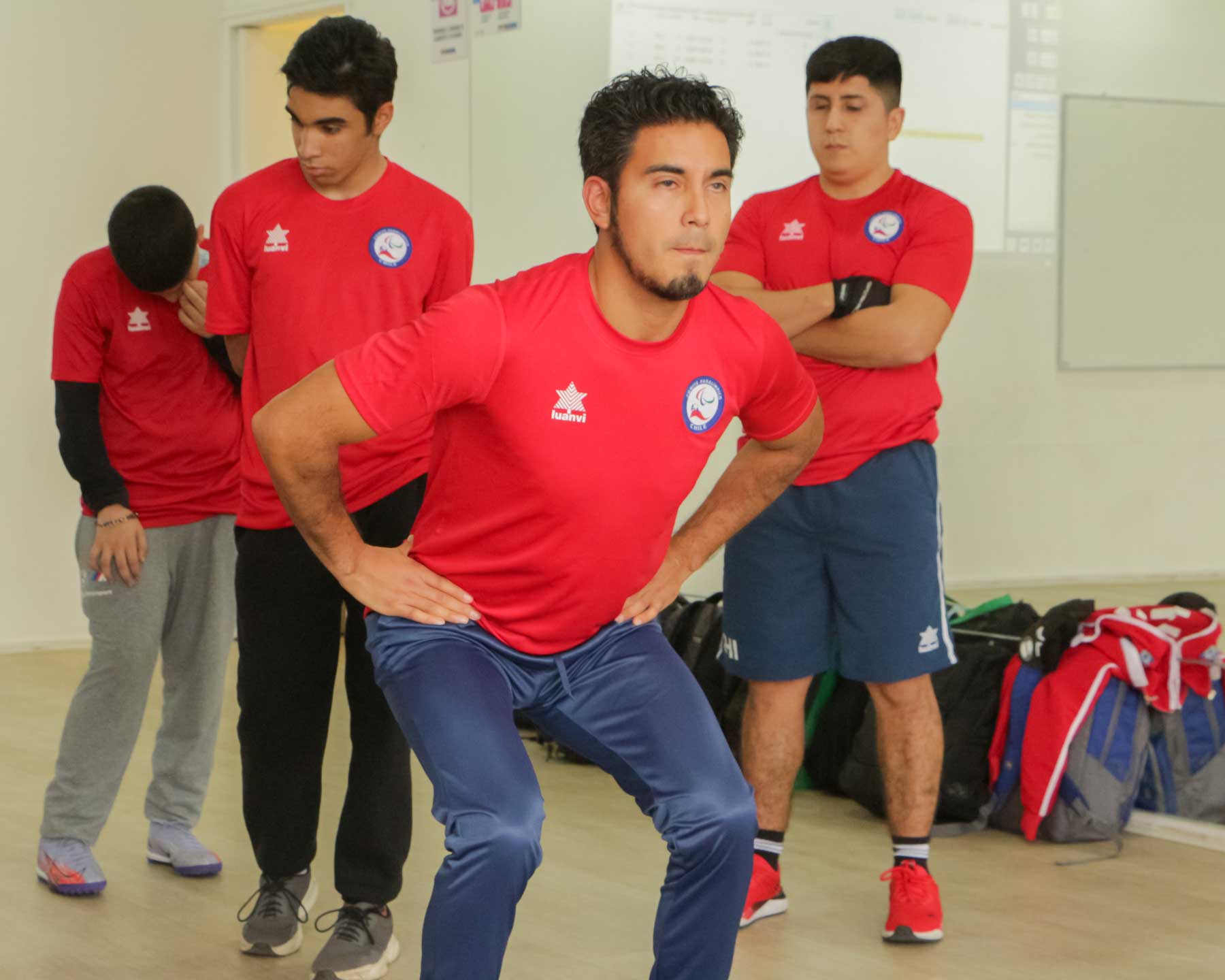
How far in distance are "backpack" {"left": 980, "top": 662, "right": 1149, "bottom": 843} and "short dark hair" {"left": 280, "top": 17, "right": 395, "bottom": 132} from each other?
6.63 feet

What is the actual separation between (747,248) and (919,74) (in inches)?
122

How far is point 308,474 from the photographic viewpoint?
2260 millimetres

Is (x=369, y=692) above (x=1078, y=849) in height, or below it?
above

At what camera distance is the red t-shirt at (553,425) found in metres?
2.16

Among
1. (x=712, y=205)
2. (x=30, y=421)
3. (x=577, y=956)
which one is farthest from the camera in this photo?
(x=30, y=421)

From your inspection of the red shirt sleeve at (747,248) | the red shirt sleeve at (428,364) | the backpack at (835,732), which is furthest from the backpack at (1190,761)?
the red shirt sleeve at (428,364)

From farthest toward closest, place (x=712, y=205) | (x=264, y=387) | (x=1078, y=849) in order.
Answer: (x=1078, y=849), (x=264, y=387), (x=712, y=205)

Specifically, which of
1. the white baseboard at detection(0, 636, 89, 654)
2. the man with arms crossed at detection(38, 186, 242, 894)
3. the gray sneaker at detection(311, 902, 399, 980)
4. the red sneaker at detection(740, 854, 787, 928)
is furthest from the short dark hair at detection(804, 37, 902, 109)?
the white baseboard at detection(0, 636, 89, 654)

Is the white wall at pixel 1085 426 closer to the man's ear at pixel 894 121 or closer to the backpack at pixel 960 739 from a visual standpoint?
the backpack at pixel 960 739

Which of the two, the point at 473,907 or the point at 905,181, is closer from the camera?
the point at 473,907

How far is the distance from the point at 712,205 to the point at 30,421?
4.61 meters

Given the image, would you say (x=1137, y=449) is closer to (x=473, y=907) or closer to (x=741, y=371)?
(x=741, y=371)

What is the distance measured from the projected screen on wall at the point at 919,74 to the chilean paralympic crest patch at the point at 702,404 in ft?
11.9

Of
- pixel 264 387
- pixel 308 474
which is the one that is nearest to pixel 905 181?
pixel 264 387
